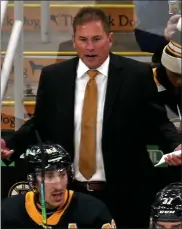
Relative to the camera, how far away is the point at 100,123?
4.75 m

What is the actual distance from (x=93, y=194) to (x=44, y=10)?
1385 millimetres

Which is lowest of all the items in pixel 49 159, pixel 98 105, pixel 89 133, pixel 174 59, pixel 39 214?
pixel 39 214

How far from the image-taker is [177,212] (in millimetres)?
4375

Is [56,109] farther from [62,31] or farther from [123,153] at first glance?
[62,31]

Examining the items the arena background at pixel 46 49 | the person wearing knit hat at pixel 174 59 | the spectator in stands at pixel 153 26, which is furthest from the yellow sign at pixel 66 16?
the person wearing knit hat at pixel 174 59

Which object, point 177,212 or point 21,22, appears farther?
point 21,22

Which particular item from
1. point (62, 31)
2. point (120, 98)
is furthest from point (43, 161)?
point (62, 31)

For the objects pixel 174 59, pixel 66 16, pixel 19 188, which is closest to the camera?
pixel 174 59

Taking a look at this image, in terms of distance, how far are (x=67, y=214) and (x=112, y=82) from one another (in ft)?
2.29

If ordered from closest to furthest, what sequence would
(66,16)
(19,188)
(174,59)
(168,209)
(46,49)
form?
1. (174,59)
2. (168,209)
3. (19,188)
4. (46,49)
5. (66,16)

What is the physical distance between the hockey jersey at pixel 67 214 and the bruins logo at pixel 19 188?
222 millimetres

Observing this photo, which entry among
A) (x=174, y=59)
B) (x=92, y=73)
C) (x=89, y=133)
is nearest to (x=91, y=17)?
(x=92, y=73)

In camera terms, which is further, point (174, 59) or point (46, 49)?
point (46, 49)

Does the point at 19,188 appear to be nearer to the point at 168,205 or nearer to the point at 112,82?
the point at 112,82
